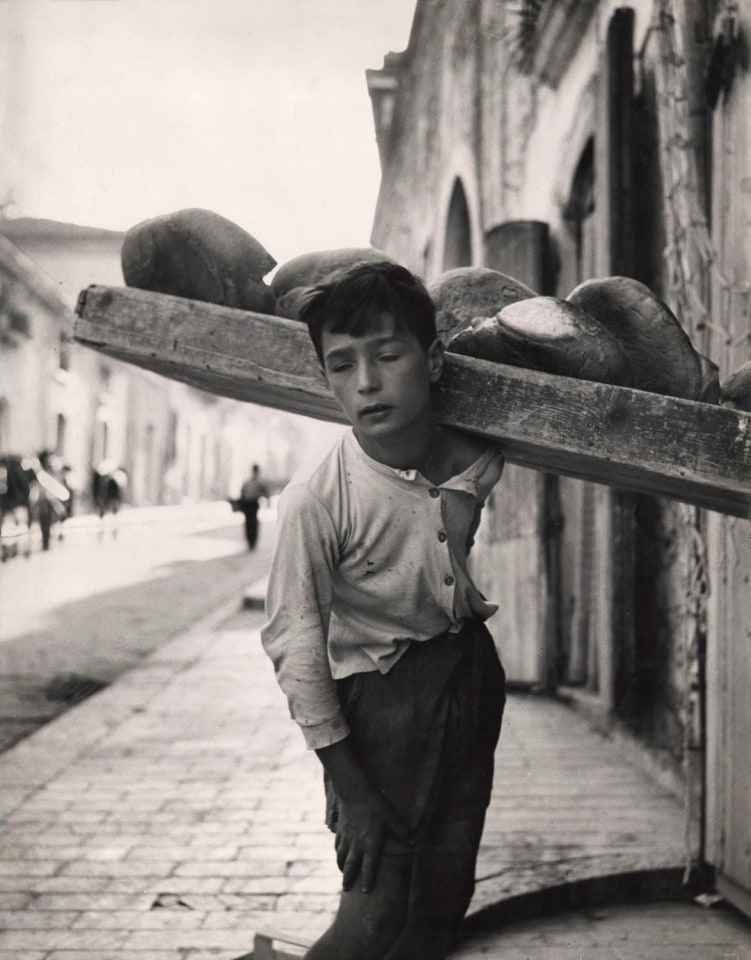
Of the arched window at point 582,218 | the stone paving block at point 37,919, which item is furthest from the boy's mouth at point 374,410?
the arched window at point 582,218

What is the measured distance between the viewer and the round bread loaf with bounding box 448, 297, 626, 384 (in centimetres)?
167

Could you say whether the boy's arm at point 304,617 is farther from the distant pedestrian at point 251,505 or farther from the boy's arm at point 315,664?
the distant pedestrian at point 251,505

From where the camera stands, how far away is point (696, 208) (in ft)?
9.50

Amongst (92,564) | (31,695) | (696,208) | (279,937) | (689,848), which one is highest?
(696,208)

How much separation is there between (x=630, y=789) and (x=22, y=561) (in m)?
9.00

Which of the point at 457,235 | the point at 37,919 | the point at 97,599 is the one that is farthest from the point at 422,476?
the point at 97,599

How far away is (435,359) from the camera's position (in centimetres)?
159

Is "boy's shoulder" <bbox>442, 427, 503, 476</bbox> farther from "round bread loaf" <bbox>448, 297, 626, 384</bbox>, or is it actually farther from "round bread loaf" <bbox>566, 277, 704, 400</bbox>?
"round bread loaf" <bbox>566, 277, 704, 400</bbox>

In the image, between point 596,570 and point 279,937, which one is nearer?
point 279,937

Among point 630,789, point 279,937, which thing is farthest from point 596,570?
point 279,937

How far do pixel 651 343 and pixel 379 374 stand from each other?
521mm

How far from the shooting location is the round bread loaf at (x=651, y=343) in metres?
1.75

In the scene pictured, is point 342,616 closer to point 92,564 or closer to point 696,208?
point 696,208

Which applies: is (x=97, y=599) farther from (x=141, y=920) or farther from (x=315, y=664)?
(x=315, y=664)
